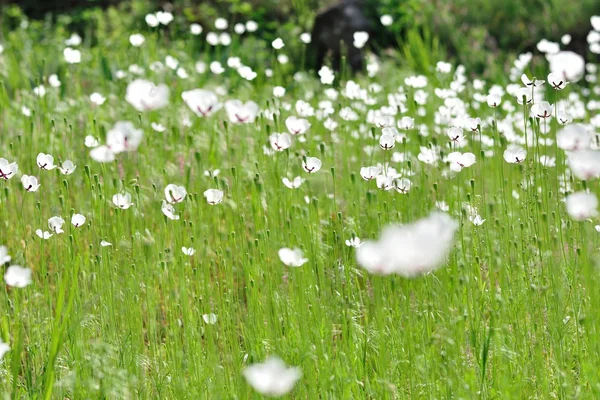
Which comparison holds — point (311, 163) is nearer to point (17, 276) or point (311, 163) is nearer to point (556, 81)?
point (556, 81)

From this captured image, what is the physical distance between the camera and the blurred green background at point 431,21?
22.0ft

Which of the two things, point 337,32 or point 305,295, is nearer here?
point 305,295

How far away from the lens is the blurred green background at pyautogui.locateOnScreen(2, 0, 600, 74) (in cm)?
671

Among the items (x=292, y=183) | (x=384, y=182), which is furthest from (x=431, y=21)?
(x=384, y=182)

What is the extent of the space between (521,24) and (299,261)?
5776mm

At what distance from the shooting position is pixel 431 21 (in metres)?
7.11

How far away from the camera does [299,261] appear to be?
2055mm

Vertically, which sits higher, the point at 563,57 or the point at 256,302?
the point at 563,57

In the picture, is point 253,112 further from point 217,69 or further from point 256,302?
point 217,69

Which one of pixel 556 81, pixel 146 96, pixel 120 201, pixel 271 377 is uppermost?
pixel 146 96

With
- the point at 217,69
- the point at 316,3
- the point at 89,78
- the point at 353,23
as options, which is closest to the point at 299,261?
the point at 217,69

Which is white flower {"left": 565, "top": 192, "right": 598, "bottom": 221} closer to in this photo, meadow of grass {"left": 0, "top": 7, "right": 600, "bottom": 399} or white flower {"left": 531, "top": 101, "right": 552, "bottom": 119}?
meadow of grass {"left": 0, "top": 7, "right": 600, "bottom": 399}

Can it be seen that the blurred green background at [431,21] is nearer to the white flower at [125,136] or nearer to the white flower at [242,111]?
the white flower at [242,111]

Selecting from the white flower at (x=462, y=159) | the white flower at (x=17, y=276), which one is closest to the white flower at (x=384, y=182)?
the white flower at (x=462, y=159)
